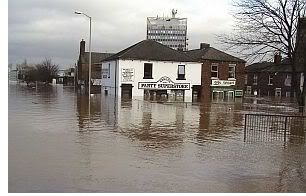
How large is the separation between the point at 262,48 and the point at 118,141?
1411 cm

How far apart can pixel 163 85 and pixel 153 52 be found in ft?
10.5

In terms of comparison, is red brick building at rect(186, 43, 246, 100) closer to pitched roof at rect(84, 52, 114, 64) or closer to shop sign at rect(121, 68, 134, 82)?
shop sign at rect(121, 68, 134, 82)

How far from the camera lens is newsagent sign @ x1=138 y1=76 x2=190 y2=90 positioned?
3616 cm

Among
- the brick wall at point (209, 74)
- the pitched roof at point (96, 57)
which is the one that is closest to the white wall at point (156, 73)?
the brick wall at point (209, 74)

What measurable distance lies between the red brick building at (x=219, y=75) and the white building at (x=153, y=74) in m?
0.87

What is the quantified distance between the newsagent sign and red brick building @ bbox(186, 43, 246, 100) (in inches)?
99.9

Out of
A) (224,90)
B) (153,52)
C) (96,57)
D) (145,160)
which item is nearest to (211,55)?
(224,90)

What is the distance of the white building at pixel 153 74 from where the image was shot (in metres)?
35.5

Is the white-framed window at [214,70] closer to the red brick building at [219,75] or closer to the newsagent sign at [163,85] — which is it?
the red brick building at [219,75]

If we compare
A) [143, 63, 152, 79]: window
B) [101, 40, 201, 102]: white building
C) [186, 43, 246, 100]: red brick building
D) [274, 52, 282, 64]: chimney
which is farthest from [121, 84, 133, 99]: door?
[274, 52, 282, 64]: chimney

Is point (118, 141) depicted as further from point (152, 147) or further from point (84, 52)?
point (84, 52)
